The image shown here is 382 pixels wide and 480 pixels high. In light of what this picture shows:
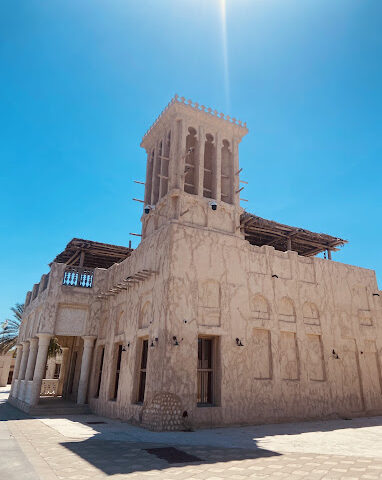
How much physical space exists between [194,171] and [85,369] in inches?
520

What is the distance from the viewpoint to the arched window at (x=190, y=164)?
65.0 feet

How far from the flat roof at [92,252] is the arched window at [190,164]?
24.4 ft

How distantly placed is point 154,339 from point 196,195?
8.10 meters

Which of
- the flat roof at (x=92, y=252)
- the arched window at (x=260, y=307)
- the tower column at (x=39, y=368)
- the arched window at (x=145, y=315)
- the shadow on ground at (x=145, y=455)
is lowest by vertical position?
the shadow on ground at (x=145, y=455)

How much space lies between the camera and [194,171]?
20.2 meters

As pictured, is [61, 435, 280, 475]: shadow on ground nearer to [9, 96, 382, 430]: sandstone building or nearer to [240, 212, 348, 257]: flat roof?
[9, 96, 382, 430]: sandstone building

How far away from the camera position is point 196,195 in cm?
1906

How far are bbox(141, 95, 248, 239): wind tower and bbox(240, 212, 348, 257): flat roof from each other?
50.5 inches

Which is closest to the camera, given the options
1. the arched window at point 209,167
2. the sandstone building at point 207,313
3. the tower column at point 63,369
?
the sandstone building at point 207,313

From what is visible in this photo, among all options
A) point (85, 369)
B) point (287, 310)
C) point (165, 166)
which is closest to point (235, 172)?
point (165, 166)

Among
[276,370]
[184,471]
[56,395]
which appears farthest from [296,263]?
[56,395]

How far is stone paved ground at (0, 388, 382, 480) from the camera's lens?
6.92 m

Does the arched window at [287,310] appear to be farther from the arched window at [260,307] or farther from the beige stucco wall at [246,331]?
the arched window at [260,307]

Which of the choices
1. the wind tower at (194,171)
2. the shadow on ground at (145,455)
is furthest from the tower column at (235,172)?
the shadow on ground at (145,455)
